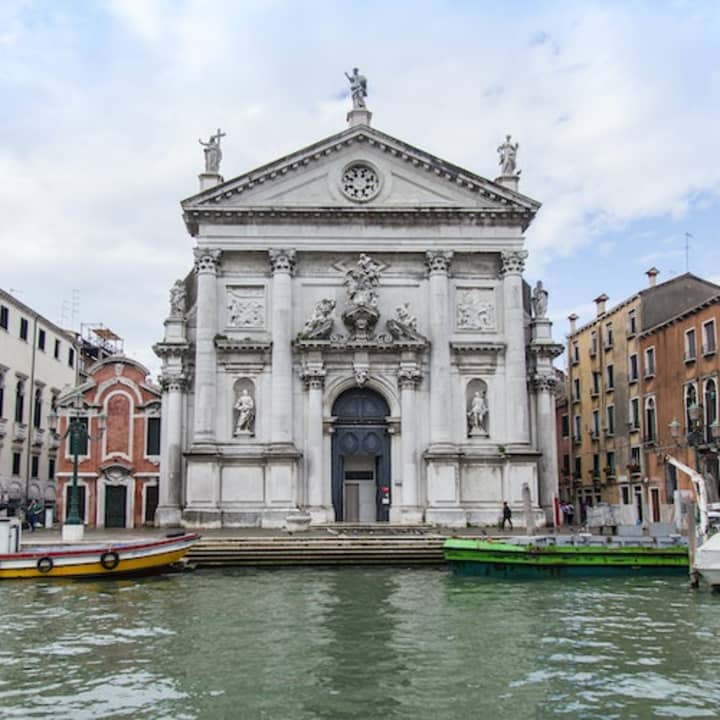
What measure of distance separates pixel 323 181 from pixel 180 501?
41.0ft

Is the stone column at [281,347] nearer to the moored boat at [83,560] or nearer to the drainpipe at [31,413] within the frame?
the moored boat at [83,560]

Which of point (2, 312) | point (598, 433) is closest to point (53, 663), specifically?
point (2, 312)

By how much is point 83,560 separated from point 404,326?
14862 millimetres

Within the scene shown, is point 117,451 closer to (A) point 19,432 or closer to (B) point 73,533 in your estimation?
(A) point 19,432

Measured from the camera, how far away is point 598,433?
4669cm

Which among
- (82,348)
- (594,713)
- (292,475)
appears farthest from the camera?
(82,348)

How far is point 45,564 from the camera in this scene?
72.6 feet

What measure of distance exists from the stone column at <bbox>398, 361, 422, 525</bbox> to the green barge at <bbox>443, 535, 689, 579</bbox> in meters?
8.38

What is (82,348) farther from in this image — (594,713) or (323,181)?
(594,713)

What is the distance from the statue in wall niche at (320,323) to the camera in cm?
3319

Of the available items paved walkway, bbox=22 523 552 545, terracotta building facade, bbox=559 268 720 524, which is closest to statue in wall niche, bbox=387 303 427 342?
paved walkway, bbox=22 523 552 545

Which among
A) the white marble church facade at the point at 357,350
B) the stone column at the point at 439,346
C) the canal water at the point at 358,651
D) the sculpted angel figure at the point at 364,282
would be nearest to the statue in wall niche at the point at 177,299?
the white marble church facade at the point at 357,350

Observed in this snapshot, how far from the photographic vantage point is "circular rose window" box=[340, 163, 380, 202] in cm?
3456

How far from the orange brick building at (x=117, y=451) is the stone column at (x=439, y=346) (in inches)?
421
